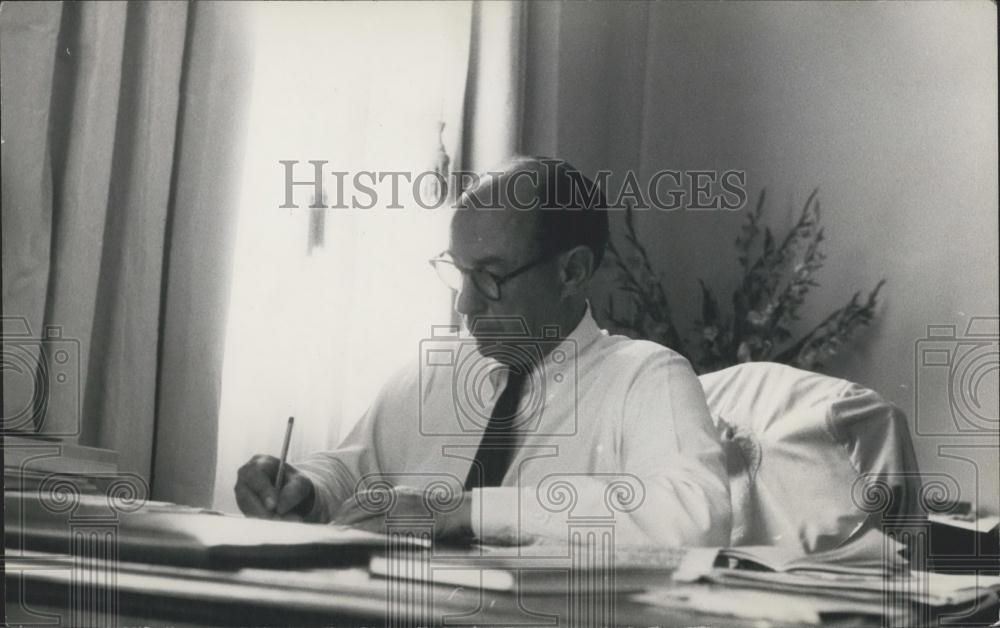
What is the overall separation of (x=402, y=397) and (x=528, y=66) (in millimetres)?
382

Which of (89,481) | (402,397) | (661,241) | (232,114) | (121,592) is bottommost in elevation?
(121,592)

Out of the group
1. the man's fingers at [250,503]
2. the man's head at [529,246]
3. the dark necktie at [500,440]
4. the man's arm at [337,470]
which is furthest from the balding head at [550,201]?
the man's fingers at [250,503]

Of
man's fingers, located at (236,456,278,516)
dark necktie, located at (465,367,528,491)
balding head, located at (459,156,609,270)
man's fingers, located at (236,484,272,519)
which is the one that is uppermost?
balding head, located at (459,156,609,270)

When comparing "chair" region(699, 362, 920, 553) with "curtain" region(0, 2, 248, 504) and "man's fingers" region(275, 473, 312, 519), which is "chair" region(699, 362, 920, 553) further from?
"curtain" region(0, 2, 248, 504)

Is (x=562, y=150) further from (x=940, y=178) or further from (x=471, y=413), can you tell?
(x=940, y=178)

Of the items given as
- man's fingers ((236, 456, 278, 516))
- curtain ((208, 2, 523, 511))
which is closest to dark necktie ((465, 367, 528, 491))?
curtain ((208, 2, 523, 511))

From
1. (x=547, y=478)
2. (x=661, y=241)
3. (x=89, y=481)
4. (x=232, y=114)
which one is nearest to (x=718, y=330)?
(x=661, y=241)

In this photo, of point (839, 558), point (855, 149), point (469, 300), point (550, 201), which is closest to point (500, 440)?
point (469, 300)

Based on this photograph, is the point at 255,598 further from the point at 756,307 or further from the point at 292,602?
the point at 756,307

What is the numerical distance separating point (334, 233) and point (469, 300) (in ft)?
0.56

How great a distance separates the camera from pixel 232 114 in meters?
1.36

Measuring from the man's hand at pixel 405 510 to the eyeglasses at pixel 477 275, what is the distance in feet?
0.70

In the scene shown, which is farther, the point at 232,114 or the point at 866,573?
the point at 232,114

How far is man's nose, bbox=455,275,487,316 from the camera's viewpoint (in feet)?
4.17
